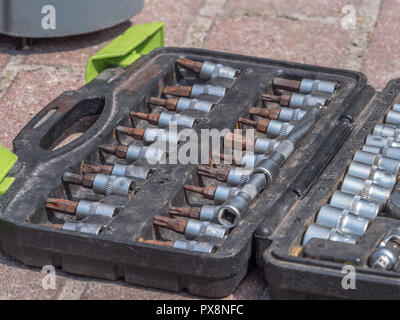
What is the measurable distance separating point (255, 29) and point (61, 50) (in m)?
0.75

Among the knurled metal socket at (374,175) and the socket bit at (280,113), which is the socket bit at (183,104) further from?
the knurled metal socket at (374,175)

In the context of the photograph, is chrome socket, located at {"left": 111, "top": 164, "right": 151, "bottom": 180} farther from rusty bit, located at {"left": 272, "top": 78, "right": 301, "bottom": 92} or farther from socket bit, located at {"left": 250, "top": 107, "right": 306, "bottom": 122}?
rusty bit, located at {"left": 272, "top": 78, "right": 301, "bottom": 92}

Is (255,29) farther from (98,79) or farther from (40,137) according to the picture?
(40,137)

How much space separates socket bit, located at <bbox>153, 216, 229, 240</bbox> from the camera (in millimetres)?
2123

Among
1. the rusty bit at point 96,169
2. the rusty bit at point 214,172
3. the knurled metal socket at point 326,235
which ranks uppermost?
the knurled metal socket at point 326,235

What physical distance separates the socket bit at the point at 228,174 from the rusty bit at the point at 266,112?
0.33m

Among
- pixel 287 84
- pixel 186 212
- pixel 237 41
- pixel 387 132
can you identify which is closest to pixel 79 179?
pixel 186 212

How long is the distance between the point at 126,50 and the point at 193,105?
36 centimetres

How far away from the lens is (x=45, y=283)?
2197 millimetres

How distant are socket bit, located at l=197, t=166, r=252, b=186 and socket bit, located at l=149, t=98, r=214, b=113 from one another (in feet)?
1.02

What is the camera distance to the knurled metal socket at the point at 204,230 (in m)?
2.12

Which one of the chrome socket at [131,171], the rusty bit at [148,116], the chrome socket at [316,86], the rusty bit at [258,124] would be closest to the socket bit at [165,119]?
the rusty bit at [148,116]

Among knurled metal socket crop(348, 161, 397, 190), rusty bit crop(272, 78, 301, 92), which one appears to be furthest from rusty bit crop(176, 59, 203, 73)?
knurled metal socket crop(348, 161, 397, 190)

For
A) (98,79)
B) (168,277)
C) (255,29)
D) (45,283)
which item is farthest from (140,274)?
(255,29)
